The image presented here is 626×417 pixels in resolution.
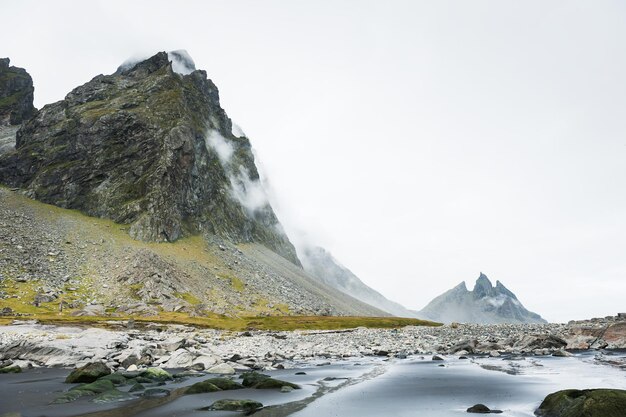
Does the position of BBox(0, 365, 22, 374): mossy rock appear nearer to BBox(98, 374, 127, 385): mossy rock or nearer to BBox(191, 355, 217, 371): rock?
BBox(98, 374, 127, 385): mossy rock

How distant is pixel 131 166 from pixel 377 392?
165 m

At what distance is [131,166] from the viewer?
164375 millimetres

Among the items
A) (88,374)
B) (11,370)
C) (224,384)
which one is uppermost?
(224,384)

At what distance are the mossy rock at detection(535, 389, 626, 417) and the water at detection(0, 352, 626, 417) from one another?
3.99 feet

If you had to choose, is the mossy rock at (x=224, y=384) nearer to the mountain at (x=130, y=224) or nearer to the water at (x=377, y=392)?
the water at (x=377, y=392)

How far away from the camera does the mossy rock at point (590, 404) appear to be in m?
12.0

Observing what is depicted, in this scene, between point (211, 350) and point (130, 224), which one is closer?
point (211, 350)

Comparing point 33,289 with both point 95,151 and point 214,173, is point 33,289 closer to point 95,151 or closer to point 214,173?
point 95,151

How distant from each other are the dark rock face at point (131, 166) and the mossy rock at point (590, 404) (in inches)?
5581

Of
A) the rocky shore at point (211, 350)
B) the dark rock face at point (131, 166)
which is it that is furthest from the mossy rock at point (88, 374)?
the dark rock face at point (131, 166)

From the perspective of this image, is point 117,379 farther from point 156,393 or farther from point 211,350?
point 211,350

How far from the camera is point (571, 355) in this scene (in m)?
35.7

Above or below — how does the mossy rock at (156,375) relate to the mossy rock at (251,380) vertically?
below

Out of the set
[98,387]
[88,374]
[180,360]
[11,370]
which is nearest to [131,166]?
A: [11,370]
